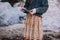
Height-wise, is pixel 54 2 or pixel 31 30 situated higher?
pixel 54 2

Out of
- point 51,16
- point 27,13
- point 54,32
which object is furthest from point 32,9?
point 54,32

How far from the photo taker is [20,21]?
1.39 m

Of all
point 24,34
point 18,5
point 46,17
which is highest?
point 18,5

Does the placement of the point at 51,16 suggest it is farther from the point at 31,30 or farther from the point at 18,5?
the point at 18,5

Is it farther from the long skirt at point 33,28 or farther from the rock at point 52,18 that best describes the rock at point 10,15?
the rock at point 52,18

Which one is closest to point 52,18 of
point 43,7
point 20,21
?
point 43,7

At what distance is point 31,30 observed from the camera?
138 centimetres

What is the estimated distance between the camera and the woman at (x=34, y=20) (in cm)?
136

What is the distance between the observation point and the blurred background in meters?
1.38

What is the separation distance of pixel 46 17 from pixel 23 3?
265 mm

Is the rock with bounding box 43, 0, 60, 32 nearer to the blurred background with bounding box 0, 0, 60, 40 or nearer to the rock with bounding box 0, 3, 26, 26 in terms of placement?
the blurred background with bounding box 0, 0, 60, 40

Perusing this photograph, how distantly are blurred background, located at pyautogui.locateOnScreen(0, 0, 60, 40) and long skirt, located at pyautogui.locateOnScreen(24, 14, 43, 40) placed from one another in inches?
1.6

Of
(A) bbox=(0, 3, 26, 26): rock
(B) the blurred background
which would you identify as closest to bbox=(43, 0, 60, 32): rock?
(B) the blurred background

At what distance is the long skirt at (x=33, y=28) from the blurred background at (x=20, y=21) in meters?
0.04
